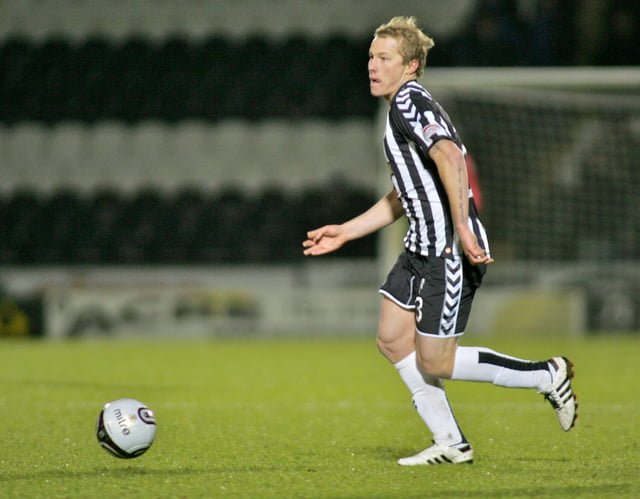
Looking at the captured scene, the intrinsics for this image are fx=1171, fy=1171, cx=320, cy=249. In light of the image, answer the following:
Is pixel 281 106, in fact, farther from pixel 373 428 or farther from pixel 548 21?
pixel 373 428

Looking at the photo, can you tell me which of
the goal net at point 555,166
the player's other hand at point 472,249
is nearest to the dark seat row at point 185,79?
the goal net at point 555,166

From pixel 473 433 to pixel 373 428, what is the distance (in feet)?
1.55

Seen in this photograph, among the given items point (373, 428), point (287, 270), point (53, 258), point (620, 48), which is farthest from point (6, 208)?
point (373, 428)

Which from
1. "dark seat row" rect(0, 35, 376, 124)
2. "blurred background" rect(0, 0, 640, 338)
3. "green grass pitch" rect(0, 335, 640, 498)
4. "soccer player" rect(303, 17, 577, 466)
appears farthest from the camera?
"dark seat row" rect(0, 35, 376, 124)

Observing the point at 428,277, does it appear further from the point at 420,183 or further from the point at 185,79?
the point at 185,79

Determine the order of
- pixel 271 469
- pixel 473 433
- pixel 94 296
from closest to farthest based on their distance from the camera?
pixel 271 469 < pixel 473 433 < pixel 94 296

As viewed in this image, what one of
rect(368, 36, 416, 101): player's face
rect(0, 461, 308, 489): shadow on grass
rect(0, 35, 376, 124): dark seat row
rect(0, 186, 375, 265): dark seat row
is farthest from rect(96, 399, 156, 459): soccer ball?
rect(0, 35, 376, 124): dark seat row

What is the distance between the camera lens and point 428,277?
3996 mm

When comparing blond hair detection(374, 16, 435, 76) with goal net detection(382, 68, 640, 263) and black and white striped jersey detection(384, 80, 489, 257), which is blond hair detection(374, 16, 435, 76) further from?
goal net detection(382, 68, 640, 263)

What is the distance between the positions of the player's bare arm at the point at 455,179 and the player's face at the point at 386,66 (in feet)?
1.09

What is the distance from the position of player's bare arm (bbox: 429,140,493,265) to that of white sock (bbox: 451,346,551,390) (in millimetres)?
437

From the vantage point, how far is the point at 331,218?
13445 millimetres

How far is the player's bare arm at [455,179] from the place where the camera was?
380 cm

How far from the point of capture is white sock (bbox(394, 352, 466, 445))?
4125 millimetres
